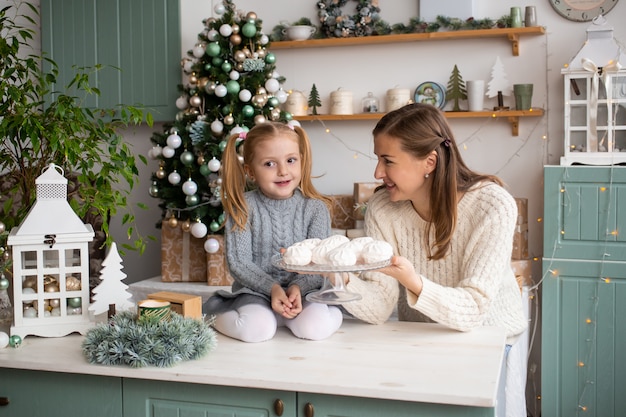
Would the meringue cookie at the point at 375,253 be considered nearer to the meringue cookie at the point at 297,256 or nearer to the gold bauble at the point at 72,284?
the meringue cookie at the point at 297,256

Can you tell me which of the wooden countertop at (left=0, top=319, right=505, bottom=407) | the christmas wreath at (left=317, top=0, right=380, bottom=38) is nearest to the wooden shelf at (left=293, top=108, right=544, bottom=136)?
the christmas wreath at (left=317, top=0, right=380, bottom=38)

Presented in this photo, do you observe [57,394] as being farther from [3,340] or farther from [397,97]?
[397,97]

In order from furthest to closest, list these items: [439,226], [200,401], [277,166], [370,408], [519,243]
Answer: [519,243] < [277,166] < [439,226] < [200,401] < [370,408]

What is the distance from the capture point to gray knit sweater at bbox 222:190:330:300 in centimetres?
221

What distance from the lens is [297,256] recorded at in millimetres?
1837

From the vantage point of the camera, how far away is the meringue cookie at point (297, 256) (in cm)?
183

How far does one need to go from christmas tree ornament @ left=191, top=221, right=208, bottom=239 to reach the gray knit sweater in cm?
147

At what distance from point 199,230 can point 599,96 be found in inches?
81.2

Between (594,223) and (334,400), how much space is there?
2123 millimetres

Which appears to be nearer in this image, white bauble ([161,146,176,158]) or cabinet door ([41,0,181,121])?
white bauble ([161,146,176,158])

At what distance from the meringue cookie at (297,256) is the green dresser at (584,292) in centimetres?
189

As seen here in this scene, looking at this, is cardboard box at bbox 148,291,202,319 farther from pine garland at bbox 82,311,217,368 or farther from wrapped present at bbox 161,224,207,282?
wrapped present at bbox 161,224,207,282

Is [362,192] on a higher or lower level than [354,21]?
lower

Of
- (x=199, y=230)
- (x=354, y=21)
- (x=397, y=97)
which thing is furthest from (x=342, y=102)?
(x=199, y=230)
